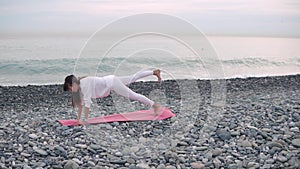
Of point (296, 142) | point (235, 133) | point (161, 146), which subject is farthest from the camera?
point (235, 133)

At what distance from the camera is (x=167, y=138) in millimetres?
7074

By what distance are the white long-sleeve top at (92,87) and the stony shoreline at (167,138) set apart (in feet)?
1.82

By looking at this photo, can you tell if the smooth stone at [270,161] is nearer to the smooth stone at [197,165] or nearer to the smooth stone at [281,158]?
the smooth stone at [281,158]

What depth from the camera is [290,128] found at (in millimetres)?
7359

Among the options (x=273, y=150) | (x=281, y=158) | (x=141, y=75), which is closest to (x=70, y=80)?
(x=141, y=75)

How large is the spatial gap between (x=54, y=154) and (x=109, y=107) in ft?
13.2

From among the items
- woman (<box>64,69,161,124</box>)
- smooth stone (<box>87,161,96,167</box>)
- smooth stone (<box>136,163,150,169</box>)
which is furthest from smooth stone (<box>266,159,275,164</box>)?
woman (<box>64,69,161,124</box>)

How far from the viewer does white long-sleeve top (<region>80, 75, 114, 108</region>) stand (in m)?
7.71

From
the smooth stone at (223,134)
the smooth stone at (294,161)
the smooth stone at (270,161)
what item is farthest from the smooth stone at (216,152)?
the smooth stone at (294,161)

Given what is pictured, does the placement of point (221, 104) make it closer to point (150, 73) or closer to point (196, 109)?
point (196, 109)

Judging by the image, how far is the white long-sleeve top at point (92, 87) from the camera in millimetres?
7705

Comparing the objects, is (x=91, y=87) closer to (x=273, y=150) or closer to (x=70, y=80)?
(x=70, y=80)

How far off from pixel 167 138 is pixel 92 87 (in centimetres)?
179

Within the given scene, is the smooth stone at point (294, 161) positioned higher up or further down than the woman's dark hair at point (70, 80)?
further down
